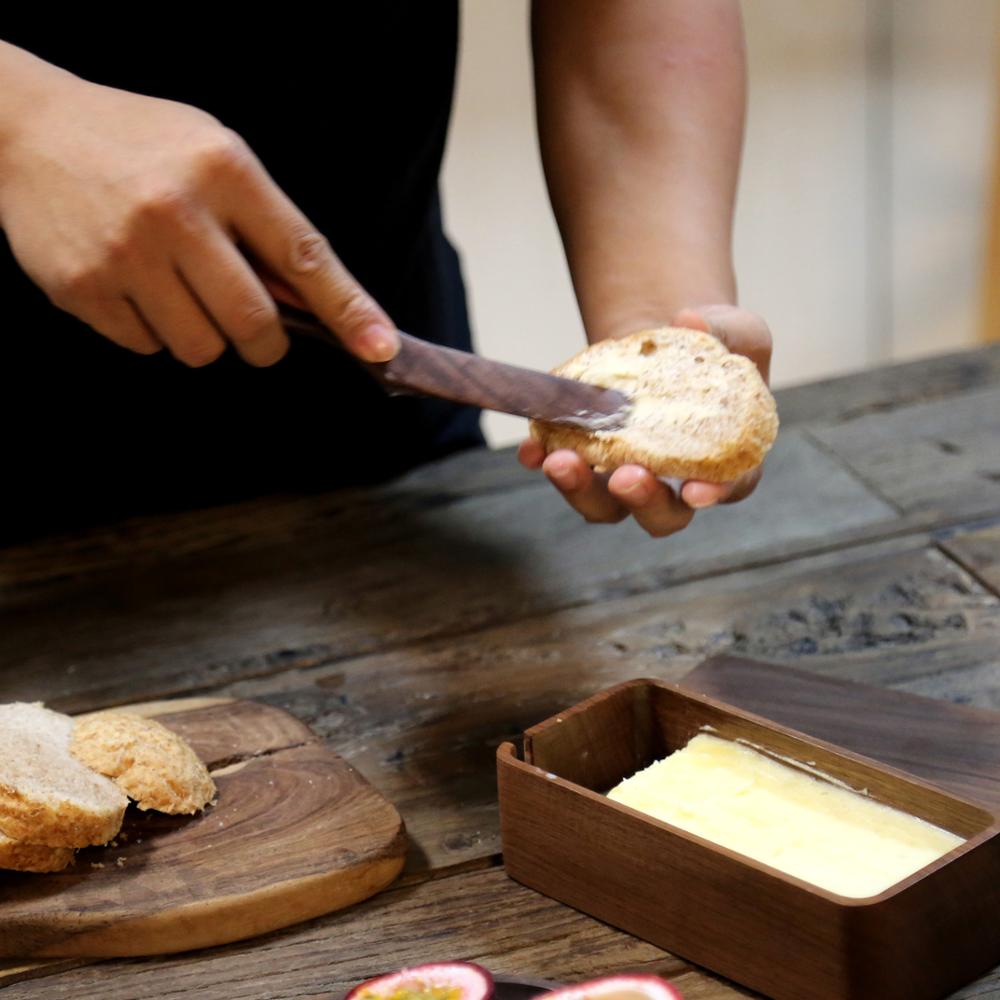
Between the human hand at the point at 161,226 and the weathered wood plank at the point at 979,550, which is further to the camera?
the weathered wood plank at the point at 979,550

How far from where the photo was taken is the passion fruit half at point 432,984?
762 mm

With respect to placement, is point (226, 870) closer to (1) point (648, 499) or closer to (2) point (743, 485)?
(1) point (648, 499)

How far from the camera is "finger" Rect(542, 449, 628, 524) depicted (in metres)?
1.09

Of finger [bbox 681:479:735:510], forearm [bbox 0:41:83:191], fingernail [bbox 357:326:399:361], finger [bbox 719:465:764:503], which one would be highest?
forearm [bbox 0:41:83:191]

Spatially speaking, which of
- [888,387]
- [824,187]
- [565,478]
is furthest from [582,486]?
[824,187]

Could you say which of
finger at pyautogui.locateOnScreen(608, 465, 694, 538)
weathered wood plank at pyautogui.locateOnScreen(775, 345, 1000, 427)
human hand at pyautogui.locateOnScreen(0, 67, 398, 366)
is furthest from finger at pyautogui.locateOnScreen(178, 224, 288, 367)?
weathered wood plank at pyautogui.locateOnScreen(775, 345, 1000, 427)

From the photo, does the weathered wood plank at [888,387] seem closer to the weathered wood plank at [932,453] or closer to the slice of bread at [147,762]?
the weathered wood plank at [932,453]

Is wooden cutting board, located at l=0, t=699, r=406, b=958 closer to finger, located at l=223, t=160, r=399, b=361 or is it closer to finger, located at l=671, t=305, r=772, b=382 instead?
finger, located at l=223, t=160, r=399, b=361

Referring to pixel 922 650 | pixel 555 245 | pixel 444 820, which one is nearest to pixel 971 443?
pixel 922 650

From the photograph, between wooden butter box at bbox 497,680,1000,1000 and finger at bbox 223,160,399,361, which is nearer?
wooden butter box at bbox 497,680,1000,1000

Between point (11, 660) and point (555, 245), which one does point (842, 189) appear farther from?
point (11, 660)

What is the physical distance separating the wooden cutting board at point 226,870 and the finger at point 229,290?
320 millimetres

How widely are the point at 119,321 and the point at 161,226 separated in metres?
0.11

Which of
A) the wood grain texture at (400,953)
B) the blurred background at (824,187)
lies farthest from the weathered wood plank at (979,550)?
the blurred background at (824,187)
